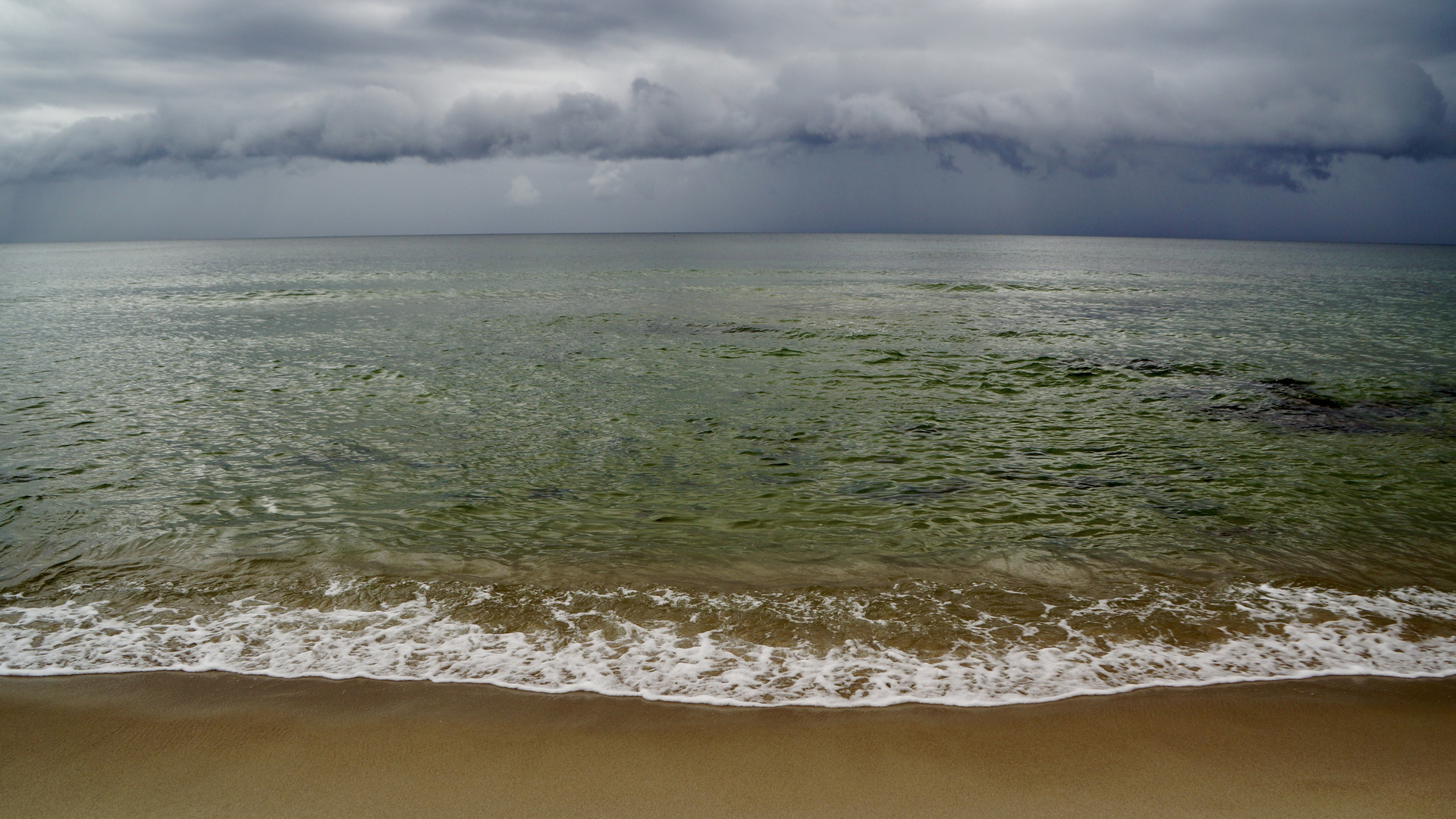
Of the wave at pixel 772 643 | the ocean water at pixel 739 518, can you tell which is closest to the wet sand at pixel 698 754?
the wave at pixel 772 643

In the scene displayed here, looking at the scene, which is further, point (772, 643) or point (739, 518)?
point (739, 518)

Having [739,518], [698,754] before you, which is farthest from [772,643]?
[739,518]

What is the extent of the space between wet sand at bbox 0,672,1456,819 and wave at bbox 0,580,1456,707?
0.27m

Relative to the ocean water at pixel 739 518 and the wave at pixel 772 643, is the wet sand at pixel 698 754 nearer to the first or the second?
the wave at pixel 772 643

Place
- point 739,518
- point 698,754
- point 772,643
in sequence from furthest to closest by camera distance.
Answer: point 739,518
point 772,643
point 698,754

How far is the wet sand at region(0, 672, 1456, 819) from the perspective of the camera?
204 inches

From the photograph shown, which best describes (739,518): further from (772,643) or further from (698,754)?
(698,754)

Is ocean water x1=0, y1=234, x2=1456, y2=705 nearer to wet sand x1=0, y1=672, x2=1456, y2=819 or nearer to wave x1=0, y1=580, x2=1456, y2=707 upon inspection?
wave x1=0, y1=580, x2=1456, y2=707

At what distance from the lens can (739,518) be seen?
37.4 ft

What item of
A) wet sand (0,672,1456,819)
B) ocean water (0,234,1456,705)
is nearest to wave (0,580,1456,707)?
ocean water (0,234,1456,705)

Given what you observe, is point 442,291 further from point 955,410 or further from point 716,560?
point 716,560

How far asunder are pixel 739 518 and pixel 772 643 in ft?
13.0

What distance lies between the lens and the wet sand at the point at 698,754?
5180mm

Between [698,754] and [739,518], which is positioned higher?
[739,518]
